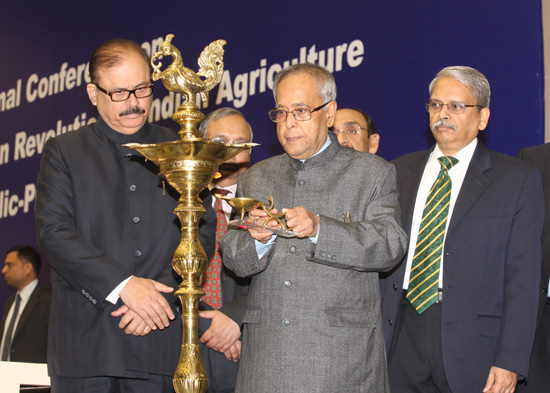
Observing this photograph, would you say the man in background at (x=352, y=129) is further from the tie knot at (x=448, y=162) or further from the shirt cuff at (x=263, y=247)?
the shirt cuff at (x=263, y=247)

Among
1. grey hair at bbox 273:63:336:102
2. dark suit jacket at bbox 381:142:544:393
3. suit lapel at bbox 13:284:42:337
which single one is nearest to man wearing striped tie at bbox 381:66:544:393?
dark suit jacket at bbox 381:142:544:393

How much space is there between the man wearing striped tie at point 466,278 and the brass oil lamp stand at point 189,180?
40.7 inches

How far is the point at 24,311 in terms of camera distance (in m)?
7.46

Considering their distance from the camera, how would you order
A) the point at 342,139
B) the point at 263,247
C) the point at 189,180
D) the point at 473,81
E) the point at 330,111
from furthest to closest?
the point at 342,139 < the point at 473,81 < the point at 330,111 < the point at 263,247 < the point at 189,180

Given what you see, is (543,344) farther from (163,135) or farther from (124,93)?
(124,93)

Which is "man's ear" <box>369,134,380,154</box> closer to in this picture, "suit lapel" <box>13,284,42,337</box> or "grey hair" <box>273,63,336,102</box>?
"grey hair" <box>273,63,336,102</box>

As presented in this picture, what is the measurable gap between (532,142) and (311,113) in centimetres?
203

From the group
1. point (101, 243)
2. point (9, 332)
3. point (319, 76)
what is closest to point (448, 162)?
point (319, 76)

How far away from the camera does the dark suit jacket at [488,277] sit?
2.68m

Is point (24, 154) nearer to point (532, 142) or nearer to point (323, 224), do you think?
point (532, 142)

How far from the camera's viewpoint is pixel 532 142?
160 inches

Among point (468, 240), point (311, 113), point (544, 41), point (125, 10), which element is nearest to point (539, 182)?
point (468, 240)

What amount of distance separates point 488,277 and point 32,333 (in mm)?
5785

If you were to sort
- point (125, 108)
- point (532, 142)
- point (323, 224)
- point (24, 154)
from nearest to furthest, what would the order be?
point (323, 224) → point (125, 108) → point (532, 142) → point (24, 154)
